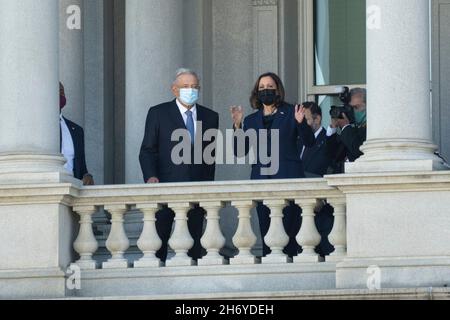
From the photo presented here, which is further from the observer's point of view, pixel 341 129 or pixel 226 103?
pixel 226 103

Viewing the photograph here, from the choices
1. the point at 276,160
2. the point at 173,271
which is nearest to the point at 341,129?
the point at 276,160

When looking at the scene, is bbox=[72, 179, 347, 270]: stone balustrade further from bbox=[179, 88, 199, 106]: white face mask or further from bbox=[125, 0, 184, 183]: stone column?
bbox=[125, 0, 184, 183]: stone column

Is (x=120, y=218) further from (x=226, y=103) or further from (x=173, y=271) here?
(x=226, y=103)

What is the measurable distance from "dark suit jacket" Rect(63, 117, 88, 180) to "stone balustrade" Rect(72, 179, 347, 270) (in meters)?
1.58

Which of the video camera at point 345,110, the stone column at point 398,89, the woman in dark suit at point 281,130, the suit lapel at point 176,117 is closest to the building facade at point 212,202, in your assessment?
the stone column at point 398,89

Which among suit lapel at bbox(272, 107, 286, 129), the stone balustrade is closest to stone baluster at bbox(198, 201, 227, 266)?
the stone balustrade

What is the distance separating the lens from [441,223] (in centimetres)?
2708

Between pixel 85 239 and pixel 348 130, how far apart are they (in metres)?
3.49

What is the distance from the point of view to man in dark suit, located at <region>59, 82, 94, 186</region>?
→ 30.2m

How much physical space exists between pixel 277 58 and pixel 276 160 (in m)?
4.55

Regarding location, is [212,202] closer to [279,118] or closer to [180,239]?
[180,239]
